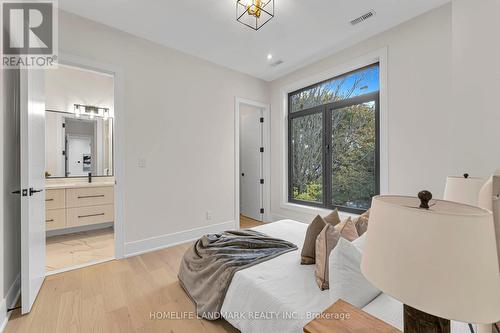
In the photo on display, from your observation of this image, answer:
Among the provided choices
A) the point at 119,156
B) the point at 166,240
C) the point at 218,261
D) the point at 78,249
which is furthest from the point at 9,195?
the point at 218,261

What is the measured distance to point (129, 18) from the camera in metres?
2.46

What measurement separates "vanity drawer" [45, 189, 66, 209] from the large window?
3.63 m

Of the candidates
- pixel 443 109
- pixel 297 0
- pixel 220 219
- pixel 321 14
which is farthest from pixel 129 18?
pixel 443 109

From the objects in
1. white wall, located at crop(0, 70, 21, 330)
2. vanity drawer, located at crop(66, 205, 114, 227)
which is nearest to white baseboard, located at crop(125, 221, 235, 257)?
white wall, located at crop(0, 70, 21, 330)

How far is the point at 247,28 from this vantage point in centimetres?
264

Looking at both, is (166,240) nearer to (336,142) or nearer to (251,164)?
(251,164)

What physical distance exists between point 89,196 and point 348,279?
12.9ft

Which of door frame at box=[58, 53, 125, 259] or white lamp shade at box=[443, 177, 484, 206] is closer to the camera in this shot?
white lamp shade at box=[443, 177, 484, 206]

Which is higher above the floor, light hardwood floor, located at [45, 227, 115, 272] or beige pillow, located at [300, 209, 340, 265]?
beige pillow, located at [300, 209, 340, 265]

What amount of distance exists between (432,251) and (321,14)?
269 cm

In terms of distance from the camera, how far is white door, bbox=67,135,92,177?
3818 millimetres

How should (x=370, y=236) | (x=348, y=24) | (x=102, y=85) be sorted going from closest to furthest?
1. (x=370, y=236)
2. (x=348, y=24)
3. (x=102, y=85)

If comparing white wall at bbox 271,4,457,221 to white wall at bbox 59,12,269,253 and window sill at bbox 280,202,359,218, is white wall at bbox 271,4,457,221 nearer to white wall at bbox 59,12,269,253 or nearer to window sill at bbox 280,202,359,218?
window sill at bbox 280,202,359,218

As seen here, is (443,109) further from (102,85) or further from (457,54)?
(102,85)
